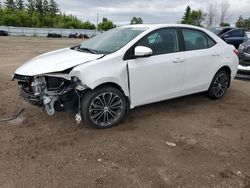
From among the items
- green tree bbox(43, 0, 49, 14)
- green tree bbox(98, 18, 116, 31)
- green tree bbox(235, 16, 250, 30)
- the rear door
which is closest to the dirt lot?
the rear door

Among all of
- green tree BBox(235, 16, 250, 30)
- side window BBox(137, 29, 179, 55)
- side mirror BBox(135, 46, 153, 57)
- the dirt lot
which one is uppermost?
green tree BBox(235, 16, 250, 30)

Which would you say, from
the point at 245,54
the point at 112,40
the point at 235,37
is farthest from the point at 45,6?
the point at 112,40

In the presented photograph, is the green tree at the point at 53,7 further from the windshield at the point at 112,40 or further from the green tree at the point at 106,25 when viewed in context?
the windshield at the point at 112,40

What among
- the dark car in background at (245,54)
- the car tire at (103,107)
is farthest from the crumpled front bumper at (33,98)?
the dark car in background at (245,54)

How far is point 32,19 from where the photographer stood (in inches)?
2844

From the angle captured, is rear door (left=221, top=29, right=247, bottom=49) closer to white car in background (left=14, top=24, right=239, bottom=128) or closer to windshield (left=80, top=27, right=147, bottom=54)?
white car in background (left=14, top=24, right=239, bottom=128)

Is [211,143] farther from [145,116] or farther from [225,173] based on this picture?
[145,116]

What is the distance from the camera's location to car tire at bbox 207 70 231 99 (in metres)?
5.66

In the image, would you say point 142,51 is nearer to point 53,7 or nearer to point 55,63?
point 55,63

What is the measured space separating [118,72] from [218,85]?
2.70 m

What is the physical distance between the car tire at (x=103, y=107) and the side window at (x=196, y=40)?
5.70 feet

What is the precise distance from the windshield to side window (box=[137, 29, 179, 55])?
0.20m

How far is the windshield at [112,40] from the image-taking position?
4418 millimetres

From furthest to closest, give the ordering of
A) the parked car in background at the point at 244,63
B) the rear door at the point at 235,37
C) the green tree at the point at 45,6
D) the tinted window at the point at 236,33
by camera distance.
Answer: the green tree at the point at 45,6 < the tinted window at the point at 236,33 < the rear door at the point at 235,37 < the parked car in background at the point at 244,63
